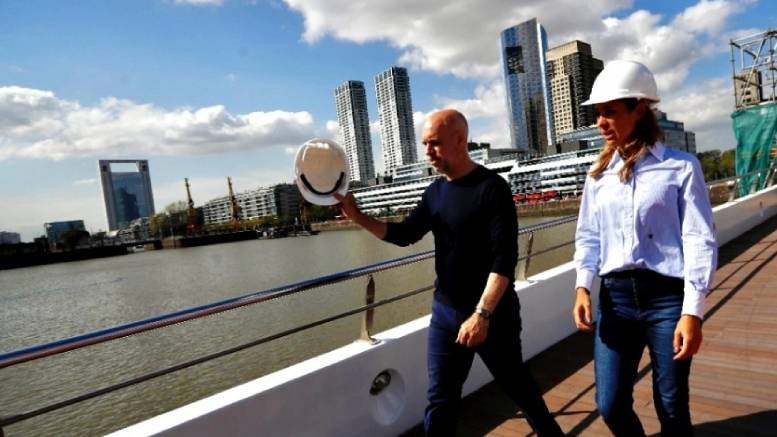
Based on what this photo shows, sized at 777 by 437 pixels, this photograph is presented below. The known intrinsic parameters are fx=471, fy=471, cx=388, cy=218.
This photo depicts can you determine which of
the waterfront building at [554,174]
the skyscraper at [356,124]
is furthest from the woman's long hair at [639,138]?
the skyscraper at [356,124]

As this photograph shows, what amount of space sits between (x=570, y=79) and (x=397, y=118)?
59419 millimetres

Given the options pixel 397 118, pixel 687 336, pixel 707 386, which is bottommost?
pixel 707 386

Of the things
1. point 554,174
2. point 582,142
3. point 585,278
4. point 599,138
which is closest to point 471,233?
point 585,278

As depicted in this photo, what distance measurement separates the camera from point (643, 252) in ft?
4.96

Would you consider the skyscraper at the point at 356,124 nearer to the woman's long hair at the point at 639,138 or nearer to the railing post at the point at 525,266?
the railing post at the point at 525,266

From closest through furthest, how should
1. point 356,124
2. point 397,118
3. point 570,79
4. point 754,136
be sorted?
point 754,136
point 570,79
point 356,124
point 397,118

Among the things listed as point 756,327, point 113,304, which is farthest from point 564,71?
point 756,327

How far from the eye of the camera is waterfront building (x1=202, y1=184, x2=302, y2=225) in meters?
152

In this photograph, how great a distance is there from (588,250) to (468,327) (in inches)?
20.5

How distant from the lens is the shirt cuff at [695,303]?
134cm

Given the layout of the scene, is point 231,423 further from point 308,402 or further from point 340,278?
point 340,278

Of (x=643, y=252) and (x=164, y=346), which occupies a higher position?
(x=643, y=252)

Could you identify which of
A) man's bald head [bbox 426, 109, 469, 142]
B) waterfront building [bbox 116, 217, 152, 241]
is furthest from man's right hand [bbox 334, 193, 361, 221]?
waterfront building [bbox 116, 217, 152, 241]

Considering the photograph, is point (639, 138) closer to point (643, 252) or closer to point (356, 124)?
point (643, 252)
